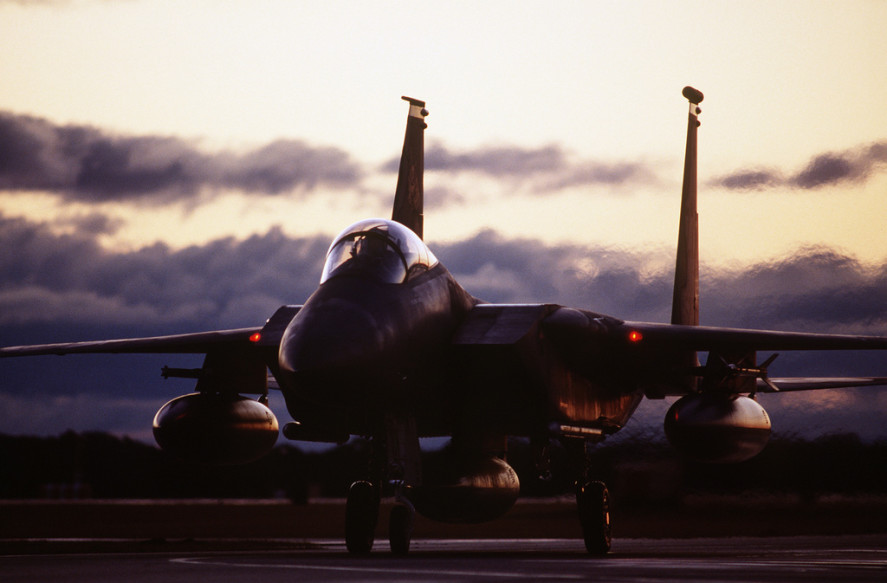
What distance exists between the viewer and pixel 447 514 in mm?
14336

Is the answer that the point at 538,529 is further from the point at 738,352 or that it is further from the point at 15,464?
the point at 15,464

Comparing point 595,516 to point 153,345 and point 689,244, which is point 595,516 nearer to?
point 153,345

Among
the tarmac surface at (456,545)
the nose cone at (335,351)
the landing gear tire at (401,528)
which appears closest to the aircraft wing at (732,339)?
the tarmac surface at (456,545)

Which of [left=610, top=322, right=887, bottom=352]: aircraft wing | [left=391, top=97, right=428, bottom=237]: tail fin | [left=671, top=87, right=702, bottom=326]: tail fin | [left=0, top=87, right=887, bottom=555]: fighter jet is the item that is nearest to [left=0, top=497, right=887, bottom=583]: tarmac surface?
[left=0, top=87, right=887, bottom=555]: fighter jet

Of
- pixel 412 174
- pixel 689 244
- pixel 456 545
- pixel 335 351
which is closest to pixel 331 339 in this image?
pixel 335 351

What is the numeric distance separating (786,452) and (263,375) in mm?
11949

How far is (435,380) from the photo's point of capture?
13164mm

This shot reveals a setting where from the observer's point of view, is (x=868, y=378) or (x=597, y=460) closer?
(x=868, y=378)

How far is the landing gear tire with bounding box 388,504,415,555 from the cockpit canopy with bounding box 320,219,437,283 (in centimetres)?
249

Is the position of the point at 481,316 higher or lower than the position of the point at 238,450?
higher

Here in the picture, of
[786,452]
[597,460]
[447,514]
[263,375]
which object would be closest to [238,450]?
[263,375]

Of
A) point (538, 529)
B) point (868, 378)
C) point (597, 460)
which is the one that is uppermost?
point (868, 378)

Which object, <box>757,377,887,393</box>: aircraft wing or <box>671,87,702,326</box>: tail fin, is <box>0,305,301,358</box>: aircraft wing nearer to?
<box>671,87,702,326</box>: tail fin

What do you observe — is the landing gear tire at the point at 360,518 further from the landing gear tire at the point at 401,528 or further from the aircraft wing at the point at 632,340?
the aircraft wing at the point at 632,340
